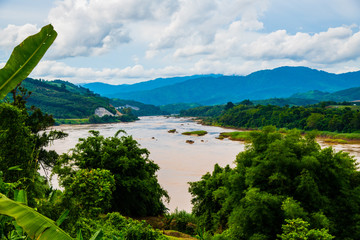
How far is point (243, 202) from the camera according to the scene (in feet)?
46.8

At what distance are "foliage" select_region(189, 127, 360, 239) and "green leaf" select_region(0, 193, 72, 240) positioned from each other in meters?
11.0

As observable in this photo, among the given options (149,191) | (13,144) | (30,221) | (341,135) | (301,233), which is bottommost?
(149,191)

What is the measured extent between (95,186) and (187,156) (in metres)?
32.9

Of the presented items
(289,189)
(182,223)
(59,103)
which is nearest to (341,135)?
(182,223)

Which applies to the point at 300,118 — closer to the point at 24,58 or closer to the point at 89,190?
the point at 89,190

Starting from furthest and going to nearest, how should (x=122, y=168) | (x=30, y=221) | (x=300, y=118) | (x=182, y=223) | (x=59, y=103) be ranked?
1. (x=59, y=103)
2. (x=300, y=118)
3. (x=122, y=168)
4. (x=182, y=223)
5. (x=30, y=221)

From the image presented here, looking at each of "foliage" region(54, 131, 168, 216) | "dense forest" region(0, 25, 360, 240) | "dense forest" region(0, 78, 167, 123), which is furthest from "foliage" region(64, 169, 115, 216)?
"dense forest" region(0, 78, 167, 123)

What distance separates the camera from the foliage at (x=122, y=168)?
1877 centimetres

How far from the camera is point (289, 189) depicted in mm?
13664

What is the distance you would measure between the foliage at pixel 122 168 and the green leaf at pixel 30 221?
647 inches

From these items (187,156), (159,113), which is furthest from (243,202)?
(159,113)

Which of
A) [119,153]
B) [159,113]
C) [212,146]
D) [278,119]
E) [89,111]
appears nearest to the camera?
[119,153]

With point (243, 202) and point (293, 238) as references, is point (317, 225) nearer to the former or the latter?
point (293, 238)

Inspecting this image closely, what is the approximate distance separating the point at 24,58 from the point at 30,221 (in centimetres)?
149
